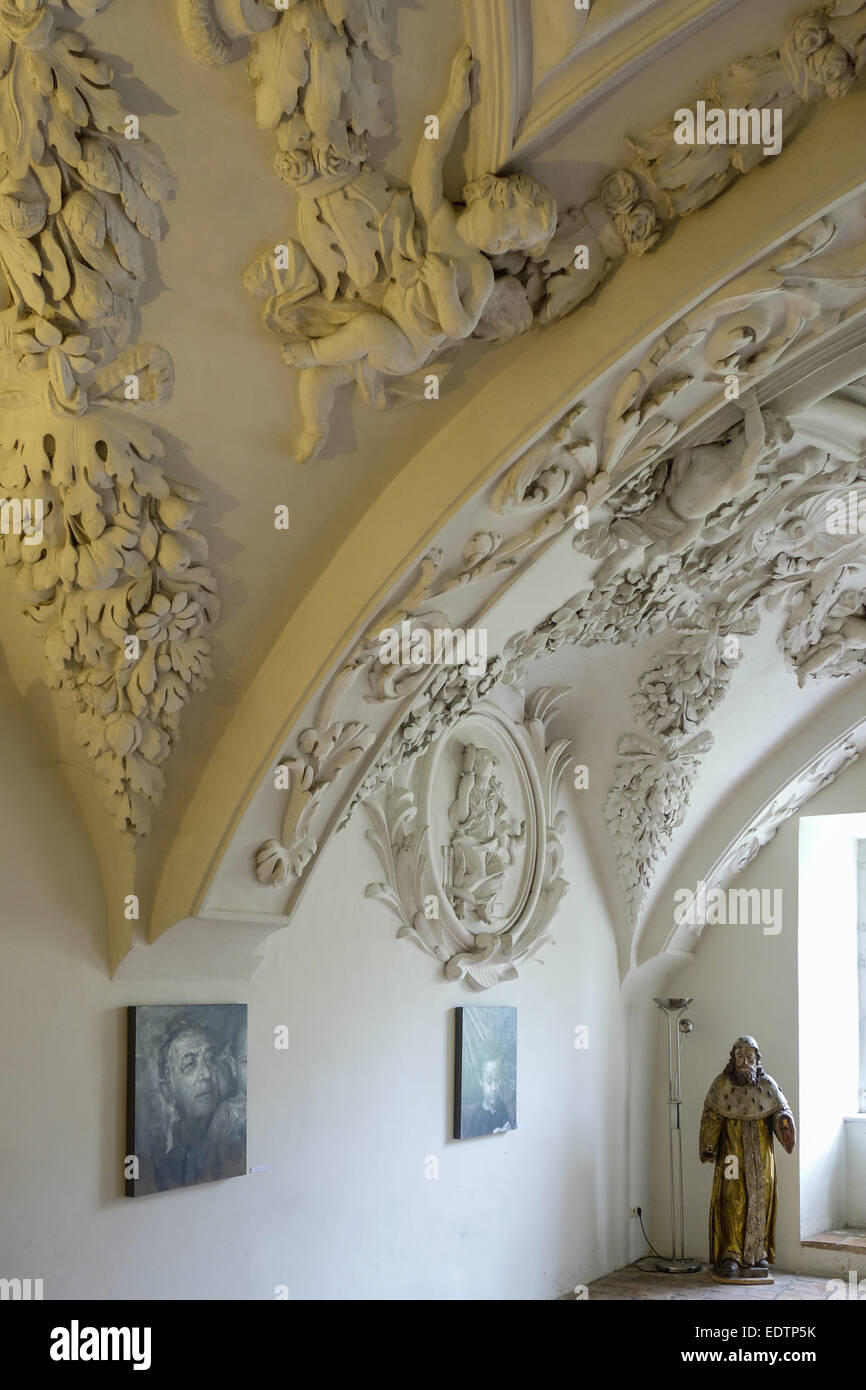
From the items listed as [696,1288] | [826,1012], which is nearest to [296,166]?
[696,1288]

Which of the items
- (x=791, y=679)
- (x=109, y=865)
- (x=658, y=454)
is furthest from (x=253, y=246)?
(x=791, y=679)

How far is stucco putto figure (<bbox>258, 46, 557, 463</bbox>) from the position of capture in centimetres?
298

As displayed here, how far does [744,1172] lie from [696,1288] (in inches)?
27.2

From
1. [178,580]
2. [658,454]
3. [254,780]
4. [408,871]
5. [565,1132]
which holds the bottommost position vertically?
[565,1132]

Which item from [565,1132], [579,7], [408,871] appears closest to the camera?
[579,7]

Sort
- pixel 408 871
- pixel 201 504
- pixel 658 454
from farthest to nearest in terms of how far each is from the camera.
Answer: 1. pixel 408 871
2. pixel 658 454
3. pixel 201 504

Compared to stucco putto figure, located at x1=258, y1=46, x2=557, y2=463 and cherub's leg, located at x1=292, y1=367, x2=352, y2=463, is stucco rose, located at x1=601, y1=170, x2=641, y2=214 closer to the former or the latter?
stucco putto figure, located at x1=258, y1=46, x2=557, y2=463

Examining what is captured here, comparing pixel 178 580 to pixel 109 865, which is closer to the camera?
pixel 178 580

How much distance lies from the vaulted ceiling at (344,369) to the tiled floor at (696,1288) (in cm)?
380

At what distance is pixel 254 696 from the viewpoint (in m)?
4.13

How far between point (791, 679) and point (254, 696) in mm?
3967

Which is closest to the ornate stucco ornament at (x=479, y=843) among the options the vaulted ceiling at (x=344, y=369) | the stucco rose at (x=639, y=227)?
the vaulted ceiling at (x=344, y=369)

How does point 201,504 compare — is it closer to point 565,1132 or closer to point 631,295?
point 631,295

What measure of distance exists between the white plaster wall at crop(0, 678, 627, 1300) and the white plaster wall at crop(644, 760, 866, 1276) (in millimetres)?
605
